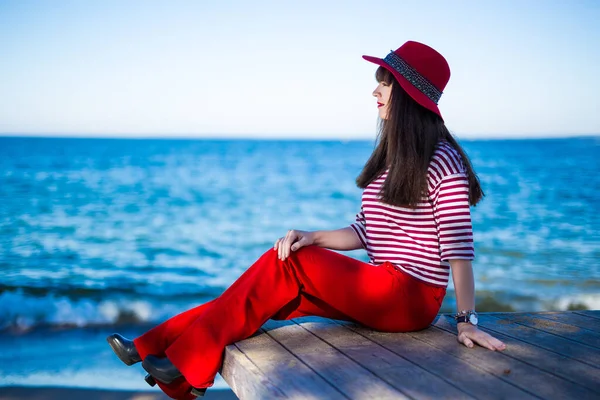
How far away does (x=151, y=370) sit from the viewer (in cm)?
242

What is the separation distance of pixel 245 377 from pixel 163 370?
0.36m

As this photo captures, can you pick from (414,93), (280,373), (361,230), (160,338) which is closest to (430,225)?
(361,230)

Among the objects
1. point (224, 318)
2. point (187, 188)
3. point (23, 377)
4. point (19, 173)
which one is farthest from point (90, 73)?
point (224, 318)

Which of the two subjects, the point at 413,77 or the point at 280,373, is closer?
the point at 280,373

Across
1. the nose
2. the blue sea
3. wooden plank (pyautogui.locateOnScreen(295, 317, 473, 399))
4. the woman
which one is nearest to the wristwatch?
the woman

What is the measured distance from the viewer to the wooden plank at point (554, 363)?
2.18 metres

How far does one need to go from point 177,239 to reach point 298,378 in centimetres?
1044

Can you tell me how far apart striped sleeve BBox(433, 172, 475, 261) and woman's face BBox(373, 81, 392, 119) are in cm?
44

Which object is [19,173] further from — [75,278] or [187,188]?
[75,278]

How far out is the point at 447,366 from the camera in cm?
227

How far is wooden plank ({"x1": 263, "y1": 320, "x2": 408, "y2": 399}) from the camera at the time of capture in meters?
2.01

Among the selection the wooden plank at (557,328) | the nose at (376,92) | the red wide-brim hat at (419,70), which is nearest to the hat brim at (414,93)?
the red wide-brim hat at (419,70)

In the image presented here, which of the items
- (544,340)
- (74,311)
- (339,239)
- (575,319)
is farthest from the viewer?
(74,311)

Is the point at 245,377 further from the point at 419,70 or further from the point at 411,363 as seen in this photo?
the point at 419,70
